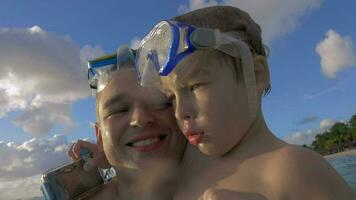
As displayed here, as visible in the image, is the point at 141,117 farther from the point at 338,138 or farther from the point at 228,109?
the point at 338,138

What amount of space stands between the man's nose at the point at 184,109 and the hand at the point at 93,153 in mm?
1224

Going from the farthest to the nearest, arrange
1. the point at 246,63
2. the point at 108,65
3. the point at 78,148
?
the point at 78,148 < the point at 108,65 < the point at 246,63

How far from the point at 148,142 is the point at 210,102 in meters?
0.77

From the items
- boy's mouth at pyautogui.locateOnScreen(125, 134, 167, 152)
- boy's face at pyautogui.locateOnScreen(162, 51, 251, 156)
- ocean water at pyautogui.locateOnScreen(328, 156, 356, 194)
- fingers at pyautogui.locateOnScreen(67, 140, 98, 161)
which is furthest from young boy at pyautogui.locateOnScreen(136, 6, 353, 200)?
fingers at pyautogui.locateOnScreen(67, 140, 98, 161)

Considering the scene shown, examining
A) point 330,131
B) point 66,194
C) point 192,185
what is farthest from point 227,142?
point 330,131

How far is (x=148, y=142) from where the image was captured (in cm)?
271

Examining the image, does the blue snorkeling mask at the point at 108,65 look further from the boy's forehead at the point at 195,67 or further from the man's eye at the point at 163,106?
the boy's forehead at the point at 195,67

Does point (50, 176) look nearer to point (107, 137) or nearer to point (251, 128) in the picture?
point (107, 137)

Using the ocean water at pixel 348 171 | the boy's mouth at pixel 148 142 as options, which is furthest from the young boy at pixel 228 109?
the ocean water at pixel 348 171

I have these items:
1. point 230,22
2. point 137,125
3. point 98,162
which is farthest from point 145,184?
point 230,22

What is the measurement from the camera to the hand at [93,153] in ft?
10.5

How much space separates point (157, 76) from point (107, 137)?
0.62m

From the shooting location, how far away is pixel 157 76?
247cm

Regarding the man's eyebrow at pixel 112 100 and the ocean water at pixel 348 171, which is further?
the ocean water at pixel 348 171
